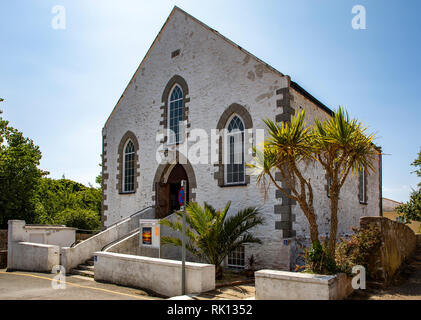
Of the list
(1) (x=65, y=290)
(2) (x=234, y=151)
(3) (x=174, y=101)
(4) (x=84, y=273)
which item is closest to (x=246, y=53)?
(2) (x=234, y=151)

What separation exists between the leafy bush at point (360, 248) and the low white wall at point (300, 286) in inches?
39.7

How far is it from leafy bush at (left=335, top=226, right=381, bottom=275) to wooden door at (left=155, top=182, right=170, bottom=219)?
9256mm

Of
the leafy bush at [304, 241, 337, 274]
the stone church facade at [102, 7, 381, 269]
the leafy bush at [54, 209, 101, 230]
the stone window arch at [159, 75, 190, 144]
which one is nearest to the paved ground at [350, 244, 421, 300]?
the leafy bush at [304, 241, 337, 274]

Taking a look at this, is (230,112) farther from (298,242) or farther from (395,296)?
(395,296)

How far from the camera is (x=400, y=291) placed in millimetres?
9492

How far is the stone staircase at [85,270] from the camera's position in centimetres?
1383

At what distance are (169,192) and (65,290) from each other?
7.63 metres

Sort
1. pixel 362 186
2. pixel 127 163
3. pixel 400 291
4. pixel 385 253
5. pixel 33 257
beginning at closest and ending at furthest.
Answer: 1. pixel 400 291
2. pixel 385 253
3. pixel 33 257
4. pixel 127 163
5. pixel 362 186

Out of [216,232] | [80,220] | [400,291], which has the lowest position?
[400,291]

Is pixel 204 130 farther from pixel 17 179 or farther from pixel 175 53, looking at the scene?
pixel 17 179

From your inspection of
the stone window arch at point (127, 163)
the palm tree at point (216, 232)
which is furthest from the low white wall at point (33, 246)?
the palm tree at point (216, 232)

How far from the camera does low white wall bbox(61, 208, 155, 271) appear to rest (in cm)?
1462

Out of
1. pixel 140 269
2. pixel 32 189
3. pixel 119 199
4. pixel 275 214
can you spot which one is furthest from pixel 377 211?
pixel 32 189
